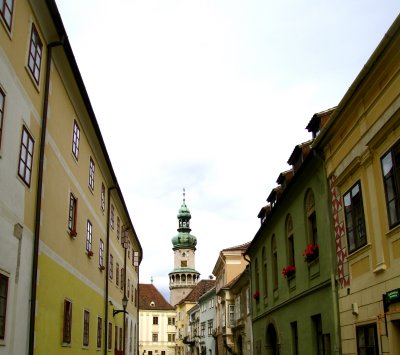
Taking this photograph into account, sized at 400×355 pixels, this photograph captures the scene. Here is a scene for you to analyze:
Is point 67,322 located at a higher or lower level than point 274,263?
lower

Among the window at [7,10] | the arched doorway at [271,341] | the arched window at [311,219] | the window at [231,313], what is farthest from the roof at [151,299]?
the window at [7,10]

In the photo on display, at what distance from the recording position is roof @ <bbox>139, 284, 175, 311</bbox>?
298ft

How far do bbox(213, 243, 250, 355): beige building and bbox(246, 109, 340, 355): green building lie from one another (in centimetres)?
1728

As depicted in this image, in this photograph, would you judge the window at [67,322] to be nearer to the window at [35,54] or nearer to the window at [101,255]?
A: the window at [101,255]

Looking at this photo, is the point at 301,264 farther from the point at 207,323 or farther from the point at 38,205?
the point at 207,323

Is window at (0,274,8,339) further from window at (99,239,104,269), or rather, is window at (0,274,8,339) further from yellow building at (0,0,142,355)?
A: window at (99,239,104,269)

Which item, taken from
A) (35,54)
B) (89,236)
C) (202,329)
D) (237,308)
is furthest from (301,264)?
(202,329)

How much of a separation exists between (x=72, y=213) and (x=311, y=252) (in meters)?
7.29

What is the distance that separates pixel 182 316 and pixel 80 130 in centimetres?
7163

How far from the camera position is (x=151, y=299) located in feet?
302

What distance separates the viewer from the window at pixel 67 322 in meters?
15.4

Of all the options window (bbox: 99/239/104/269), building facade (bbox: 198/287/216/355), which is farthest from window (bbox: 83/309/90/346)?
building facade (bbox: 198/287/216/355)

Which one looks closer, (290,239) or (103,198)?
(290,239)

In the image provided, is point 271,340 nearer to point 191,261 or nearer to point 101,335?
point 101,335
